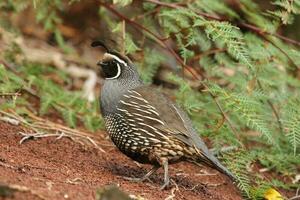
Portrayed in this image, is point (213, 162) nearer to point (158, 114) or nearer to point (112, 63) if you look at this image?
point (158, 114)

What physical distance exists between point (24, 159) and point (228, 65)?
2.47m

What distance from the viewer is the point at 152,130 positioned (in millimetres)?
5395

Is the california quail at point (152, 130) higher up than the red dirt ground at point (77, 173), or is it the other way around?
the california quail at point (152, 130)

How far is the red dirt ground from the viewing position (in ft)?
14.3

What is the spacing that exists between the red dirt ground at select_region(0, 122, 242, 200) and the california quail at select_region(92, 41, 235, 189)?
232 mm

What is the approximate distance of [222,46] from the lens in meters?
7.15

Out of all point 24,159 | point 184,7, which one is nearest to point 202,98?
point 184,7

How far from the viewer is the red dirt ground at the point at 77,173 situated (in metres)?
4.36

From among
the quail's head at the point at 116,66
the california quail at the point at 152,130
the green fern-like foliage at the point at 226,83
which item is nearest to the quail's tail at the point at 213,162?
the california quail at the point at 152,130

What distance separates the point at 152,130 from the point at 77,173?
2.28 feet

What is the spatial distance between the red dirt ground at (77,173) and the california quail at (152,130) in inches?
9.1

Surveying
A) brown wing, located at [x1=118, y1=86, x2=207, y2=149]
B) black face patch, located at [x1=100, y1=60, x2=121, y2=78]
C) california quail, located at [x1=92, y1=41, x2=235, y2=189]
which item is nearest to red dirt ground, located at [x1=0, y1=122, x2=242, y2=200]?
california quail, located at [x1=92, y1=41, x2=235, y2=189]

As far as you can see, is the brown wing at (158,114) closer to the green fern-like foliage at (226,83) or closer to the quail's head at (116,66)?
the quail's head at (116,66)

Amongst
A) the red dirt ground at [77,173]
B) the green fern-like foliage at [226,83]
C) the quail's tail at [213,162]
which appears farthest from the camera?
the green fern-like foliage at [226,83]
